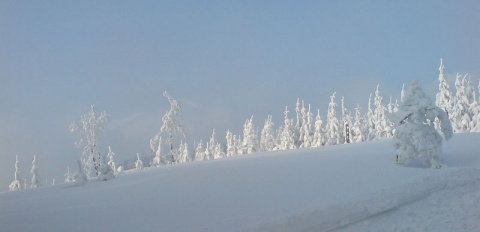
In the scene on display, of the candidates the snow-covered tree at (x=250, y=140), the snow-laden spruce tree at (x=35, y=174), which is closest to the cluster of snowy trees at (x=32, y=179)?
the snow-laden spruce tree at (x=35, y=174)

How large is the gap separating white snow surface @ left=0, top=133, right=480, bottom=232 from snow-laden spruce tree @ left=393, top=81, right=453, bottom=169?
1.04 meters

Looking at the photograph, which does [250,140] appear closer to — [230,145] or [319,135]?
[230,145]

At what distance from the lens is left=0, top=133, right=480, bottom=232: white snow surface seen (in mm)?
14492

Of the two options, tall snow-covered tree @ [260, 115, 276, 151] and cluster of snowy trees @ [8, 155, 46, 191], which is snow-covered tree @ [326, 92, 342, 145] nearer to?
tall snow-covered tree @ [260, 115, 276, 151]

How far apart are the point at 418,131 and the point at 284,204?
13.0 meters

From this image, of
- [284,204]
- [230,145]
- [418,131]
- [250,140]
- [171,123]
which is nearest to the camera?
[284,204]


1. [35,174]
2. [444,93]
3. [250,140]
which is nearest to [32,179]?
[35,174]

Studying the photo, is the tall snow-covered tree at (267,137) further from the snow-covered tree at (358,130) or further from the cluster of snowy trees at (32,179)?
the cluster of snowy trees at (32,179)

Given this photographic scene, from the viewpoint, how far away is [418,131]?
2564cm

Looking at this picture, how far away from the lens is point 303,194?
756 inches

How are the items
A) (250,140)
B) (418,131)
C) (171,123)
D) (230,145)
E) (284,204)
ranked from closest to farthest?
(284,204) < (418,131) < (171,123) < (250,140) < (230,145)

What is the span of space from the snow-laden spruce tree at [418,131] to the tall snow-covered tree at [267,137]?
245 feet

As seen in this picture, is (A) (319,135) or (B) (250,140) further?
(B) (250,140)

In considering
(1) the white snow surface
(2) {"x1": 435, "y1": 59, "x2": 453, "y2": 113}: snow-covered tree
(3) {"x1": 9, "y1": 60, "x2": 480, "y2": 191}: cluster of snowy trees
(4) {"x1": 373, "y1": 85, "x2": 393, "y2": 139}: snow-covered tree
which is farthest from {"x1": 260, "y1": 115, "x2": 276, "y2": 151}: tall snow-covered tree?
(1) the white snow surface
